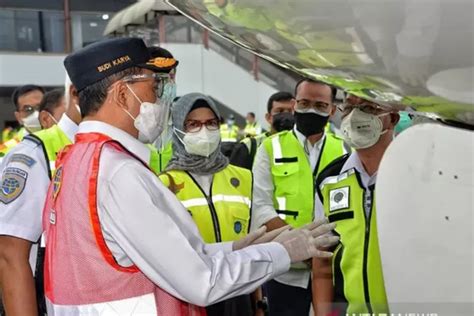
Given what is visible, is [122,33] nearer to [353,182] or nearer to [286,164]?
[286,164]

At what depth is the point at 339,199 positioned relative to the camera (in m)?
1.85

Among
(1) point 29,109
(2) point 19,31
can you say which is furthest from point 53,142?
(2) point 19,31

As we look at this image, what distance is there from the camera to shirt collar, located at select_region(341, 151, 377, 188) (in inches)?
73.1

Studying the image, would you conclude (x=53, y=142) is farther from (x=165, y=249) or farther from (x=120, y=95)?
(x=165, y=249)

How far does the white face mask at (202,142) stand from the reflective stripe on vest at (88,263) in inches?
39.5

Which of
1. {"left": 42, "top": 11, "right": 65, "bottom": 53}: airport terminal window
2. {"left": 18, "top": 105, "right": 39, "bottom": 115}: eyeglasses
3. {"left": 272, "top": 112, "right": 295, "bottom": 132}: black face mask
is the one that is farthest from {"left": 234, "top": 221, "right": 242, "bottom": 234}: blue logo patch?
{"left": 42, "top": 11, "right": 65, "bottom": 53}: airport terminal window

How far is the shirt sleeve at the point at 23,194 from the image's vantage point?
6.35 ft

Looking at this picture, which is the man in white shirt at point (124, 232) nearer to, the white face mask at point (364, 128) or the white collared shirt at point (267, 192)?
the white face mask at point (364, 128)

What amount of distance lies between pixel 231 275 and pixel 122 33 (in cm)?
1244

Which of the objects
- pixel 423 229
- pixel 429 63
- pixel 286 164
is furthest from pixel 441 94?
pixel 286 164

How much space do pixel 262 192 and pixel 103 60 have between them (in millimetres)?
1435

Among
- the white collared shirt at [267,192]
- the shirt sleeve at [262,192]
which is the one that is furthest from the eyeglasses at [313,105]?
the shirt sleeve at [262,192]

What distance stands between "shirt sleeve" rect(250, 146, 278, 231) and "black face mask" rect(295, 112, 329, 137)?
0.69 ft

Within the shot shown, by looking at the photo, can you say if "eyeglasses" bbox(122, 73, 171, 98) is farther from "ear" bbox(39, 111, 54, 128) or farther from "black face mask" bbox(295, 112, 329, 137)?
"ear" bbox(39, 111, 54, 128)
